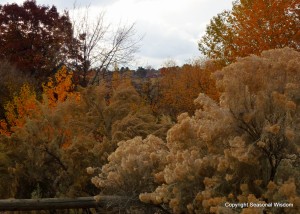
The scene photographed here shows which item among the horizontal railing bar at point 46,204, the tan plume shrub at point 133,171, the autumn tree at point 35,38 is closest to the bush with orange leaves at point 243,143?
the tan plume shrub at point 133,171

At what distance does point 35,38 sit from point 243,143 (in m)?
27.9

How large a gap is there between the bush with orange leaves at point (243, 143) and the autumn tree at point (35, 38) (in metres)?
22.8

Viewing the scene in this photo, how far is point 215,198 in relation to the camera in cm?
383

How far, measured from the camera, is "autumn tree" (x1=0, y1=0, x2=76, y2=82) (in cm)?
2758

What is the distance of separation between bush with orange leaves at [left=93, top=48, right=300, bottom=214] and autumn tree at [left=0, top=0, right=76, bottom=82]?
2283 cm

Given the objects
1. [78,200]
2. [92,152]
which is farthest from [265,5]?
[78,200]

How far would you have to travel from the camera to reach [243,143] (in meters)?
3.89

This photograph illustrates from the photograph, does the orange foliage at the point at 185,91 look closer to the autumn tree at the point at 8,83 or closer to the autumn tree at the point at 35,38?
the autumn tree at the point at 35,38

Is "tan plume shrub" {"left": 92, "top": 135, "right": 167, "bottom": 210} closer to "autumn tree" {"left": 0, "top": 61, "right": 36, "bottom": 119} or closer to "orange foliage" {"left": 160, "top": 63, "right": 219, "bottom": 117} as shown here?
"autumn tree" {"left": 0, "top": 61, "right": 36, "bottom": 119}

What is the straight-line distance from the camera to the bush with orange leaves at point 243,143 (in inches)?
153

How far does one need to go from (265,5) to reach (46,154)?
1321 cm

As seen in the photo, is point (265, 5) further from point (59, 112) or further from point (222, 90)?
point (222, 90)

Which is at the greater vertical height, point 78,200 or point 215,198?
point 215,198

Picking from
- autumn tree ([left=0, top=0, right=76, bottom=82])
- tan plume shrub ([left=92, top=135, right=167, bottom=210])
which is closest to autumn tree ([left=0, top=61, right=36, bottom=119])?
autumn tree ([left=0, top=0, right=76, bottom=82])
